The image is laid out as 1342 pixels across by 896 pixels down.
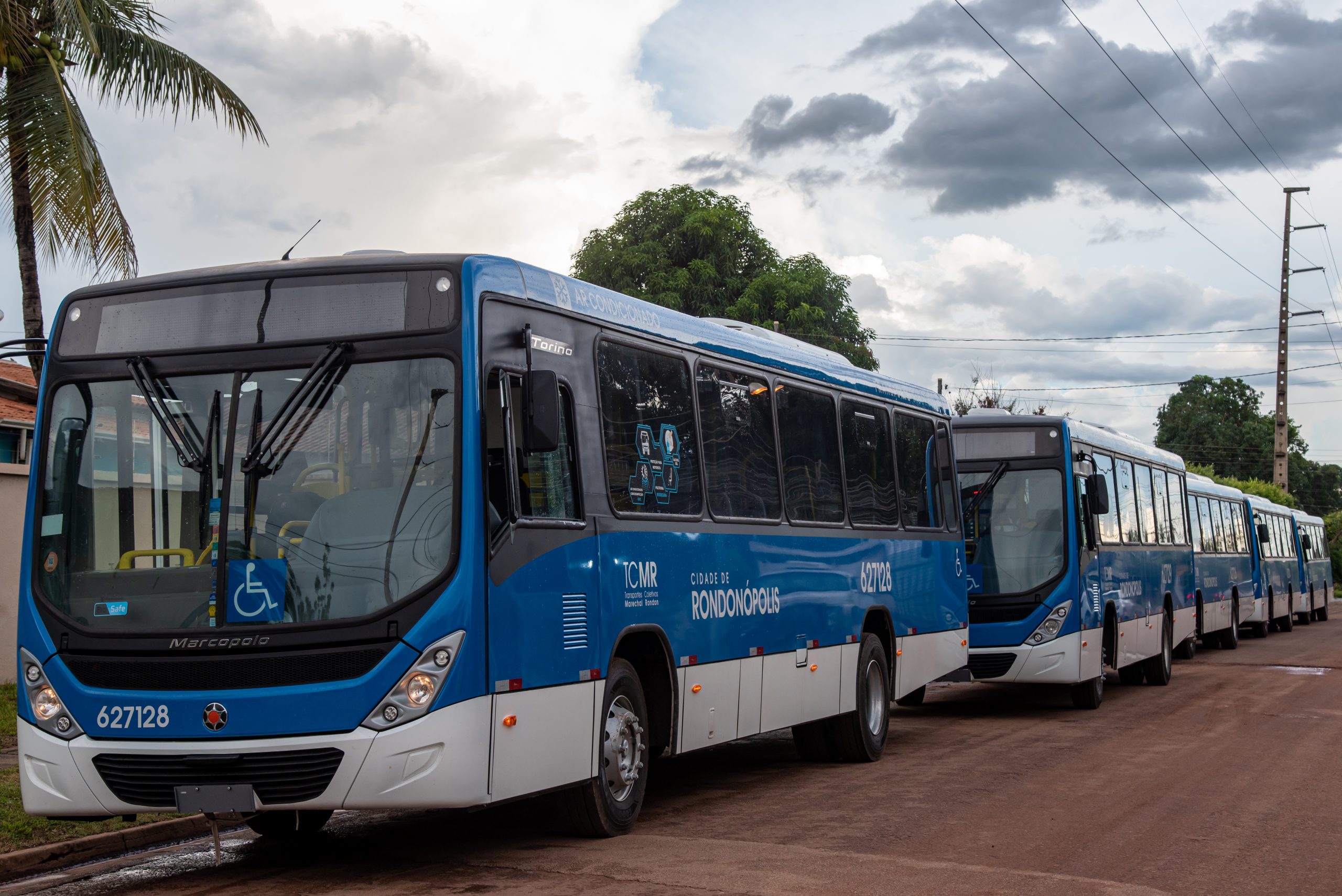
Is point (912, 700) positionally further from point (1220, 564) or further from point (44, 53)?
point (1220, 564)

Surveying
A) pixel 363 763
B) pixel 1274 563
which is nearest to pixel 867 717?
pixel 363 763

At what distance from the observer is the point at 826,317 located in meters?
45.8

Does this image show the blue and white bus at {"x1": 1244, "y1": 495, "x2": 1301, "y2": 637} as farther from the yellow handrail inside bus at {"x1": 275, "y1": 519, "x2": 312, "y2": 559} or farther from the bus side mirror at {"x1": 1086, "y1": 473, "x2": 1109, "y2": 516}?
the yellow handrail inside bus at {"x1": 275, "y1": 519, "x2": 312, "y2": 559}

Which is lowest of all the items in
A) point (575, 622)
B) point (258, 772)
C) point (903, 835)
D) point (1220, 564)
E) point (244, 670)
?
point (903, 835)

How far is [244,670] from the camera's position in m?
7.11

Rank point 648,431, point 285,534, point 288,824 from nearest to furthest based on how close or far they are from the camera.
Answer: point 285,534
point 288,824
point 648,431

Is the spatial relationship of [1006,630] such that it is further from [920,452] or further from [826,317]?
[826,317]

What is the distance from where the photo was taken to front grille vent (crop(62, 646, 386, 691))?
7.07 meters

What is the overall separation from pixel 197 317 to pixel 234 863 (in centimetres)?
307

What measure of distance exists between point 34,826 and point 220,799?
2.55 m

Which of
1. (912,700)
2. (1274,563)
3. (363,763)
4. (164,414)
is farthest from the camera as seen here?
(1274,563)

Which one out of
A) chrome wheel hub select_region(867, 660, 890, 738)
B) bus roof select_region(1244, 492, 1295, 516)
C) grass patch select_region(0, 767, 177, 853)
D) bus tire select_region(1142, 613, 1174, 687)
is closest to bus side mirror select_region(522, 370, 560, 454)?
grass patch select_region(0, 767, 177, 853)

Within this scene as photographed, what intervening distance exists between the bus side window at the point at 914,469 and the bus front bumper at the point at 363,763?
740 centimetres

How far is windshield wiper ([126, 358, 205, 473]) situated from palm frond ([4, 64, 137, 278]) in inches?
328
